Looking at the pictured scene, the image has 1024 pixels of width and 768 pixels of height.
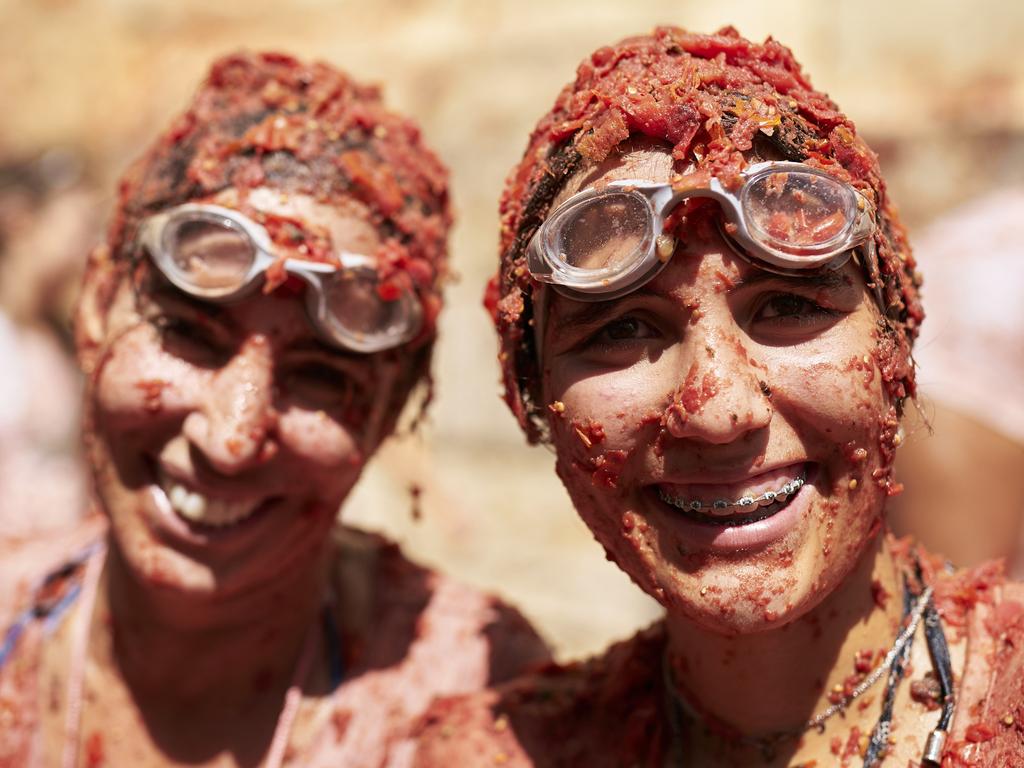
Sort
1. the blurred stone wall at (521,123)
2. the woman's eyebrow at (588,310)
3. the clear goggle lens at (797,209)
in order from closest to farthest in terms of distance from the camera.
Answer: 1. the clear goggle lens at (797,209)
2. the woman's eyebrow at (588,310)
3. the blurred stone wall at (521,123)

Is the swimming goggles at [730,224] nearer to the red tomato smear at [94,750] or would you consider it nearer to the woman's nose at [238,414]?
the woman's nose at [238,414]

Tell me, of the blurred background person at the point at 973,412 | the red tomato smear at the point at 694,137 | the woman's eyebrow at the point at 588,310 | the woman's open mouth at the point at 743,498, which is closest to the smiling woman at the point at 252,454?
the red tomato smear at the point at 694,137

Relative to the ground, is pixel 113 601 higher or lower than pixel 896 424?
lower

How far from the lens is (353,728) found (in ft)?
13.1

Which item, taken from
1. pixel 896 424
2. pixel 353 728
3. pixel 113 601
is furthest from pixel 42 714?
pixel 896 424

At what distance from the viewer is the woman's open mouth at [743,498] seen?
2713 millimetres

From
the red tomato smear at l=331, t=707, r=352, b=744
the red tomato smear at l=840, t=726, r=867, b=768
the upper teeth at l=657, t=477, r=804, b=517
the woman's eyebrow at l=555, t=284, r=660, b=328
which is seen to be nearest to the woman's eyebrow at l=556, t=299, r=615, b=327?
the woman's eyebrow at l=555, t=284, r=660, b=328

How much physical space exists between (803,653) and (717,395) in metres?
0.81

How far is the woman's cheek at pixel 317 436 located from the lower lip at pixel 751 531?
1363 mm

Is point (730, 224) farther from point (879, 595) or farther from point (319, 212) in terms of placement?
point (319, 212)

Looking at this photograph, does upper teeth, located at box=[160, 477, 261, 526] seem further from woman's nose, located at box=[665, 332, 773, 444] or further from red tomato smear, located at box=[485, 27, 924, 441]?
woman's nose, located at box=[665, 332, 773, 444]

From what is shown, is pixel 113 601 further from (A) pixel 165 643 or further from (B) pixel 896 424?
(B) pixel 896 424

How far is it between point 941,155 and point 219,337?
6031 millimetres

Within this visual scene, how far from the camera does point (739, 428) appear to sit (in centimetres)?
259
